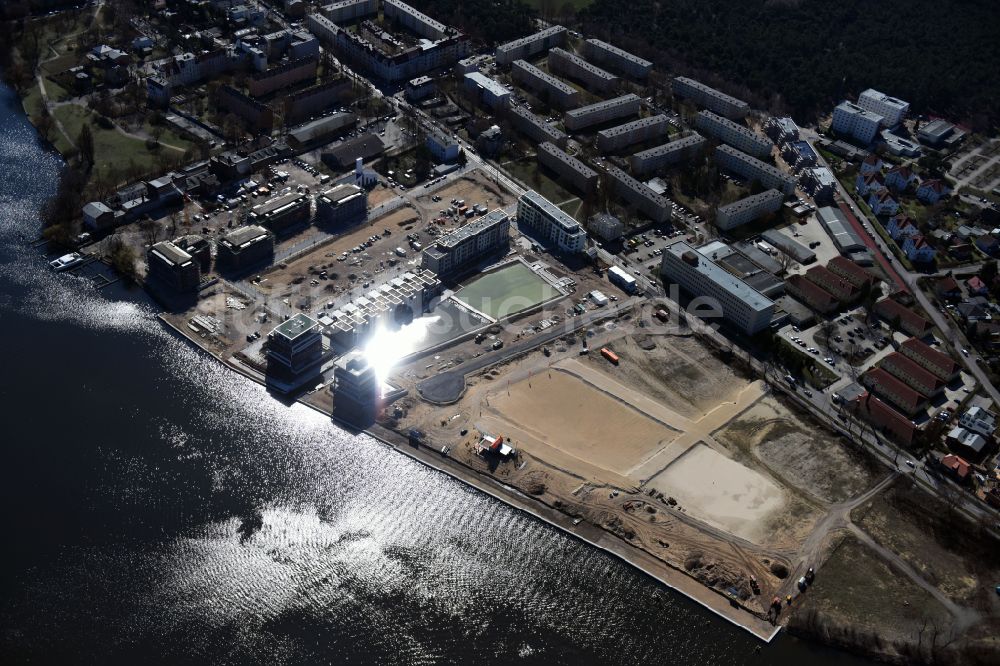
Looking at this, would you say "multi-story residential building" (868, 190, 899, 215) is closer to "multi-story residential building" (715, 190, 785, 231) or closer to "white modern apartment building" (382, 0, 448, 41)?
"multi-story residential building" (715, 190, 785, 231)

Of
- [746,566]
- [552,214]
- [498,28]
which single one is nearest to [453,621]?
[746,566]

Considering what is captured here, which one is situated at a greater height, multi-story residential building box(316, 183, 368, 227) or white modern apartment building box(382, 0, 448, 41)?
white modern apartment building box(382, 0, 448, 41)

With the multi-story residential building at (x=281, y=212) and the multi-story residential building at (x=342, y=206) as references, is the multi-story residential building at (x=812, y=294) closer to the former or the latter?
the multi-story residential building at (x=342, y=206)

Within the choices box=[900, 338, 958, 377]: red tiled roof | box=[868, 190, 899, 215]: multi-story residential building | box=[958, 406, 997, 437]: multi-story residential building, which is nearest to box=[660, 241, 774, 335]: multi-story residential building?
box=[900, 338, 958, 377]: red tiled roof

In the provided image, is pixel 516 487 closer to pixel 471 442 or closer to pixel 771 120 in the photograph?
pixel 471 442

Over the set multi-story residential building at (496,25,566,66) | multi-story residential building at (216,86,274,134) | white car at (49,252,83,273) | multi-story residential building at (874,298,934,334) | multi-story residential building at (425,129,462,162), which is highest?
multi-story residential building at (874,298,934,334)

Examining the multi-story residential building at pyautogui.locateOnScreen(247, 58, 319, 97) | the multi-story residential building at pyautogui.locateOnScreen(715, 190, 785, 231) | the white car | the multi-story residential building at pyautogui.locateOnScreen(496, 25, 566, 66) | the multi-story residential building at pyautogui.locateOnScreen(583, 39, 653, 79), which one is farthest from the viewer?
the multi-story residential building at pyautogui.locateOnScreen(496, 25, 566, 66)

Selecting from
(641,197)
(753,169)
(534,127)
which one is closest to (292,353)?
(641,197)
